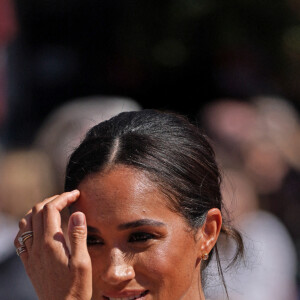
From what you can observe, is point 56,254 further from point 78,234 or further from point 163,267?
point 163,267

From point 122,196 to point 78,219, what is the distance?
195mm

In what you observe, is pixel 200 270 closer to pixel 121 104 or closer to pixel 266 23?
pixel 121 104

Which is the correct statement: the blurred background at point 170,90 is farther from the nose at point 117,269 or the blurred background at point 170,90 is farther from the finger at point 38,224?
the nose at point 117,269

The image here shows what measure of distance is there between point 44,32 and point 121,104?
3.26ft

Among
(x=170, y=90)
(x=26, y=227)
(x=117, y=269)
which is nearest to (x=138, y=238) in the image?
(x=117, y=269)

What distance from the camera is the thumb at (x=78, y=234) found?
8.96ft

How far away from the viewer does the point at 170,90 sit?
593cm

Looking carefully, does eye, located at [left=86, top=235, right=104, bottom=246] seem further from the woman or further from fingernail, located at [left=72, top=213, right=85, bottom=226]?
fingernail, located at [left=72, top=213, right=85, bottom=226]

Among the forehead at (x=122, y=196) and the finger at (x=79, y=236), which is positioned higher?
the forehead at (x=122, y=196)

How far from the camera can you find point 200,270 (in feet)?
10.2

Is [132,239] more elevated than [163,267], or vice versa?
[132,239]

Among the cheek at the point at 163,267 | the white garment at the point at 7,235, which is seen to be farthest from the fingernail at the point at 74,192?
the white garment at the point at 7,235

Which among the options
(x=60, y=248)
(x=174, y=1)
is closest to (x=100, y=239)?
(x=60, y=248)

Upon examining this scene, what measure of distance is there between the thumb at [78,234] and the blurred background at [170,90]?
6.80 ft
